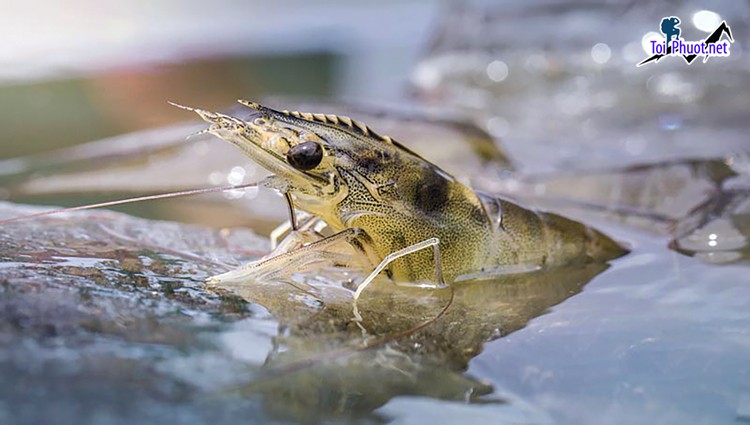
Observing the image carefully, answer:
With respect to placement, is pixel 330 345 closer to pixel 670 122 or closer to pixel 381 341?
pixel 381 341

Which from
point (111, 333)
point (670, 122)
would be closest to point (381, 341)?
point (111, 333)

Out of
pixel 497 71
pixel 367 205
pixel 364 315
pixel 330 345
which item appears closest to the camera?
pixel 330 345

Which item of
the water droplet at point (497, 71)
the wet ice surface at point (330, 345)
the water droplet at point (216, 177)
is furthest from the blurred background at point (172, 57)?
the wet ice surface at point (330, 345)

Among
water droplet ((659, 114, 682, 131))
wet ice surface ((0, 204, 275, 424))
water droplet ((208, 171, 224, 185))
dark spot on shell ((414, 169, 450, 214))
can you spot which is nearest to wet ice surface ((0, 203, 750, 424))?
wet ice surface ((0, 204, 275, 424))

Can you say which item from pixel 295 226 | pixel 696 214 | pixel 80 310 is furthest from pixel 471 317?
pixel 696 214

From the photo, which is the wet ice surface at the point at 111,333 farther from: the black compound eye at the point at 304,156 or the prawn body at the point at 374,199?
the black compound eye at the point at 304,156

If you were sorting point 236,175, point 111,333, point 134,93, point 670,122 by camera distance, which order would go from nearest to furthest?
point 111,333
point 236,175
point 670,122
point 134,93

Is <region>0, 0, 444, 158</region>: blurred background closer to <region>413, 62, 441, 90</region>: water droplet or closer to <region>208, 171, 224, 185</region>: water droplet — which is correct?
<region>413, 62, 441, 90</region>: water droplet
